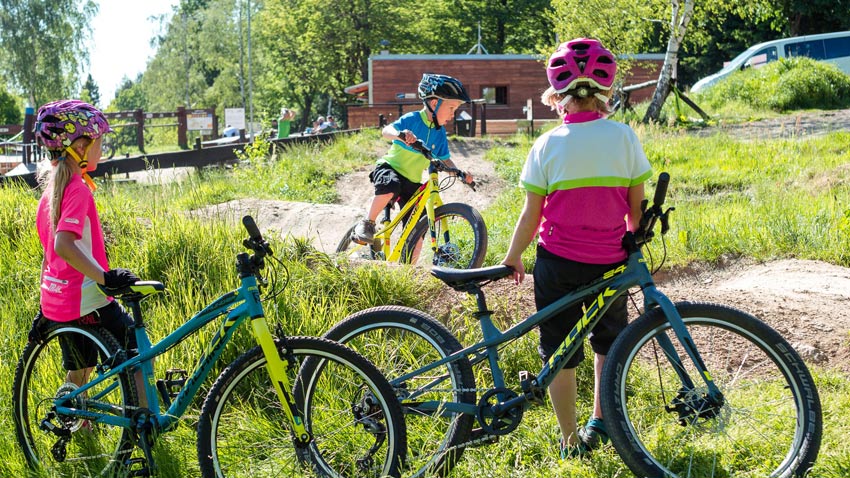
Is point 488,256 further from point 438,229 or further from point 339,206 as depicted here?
point 339,206

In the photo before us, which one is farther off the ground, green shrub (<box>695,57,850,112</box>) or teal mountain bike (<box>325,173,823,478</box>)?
green shrub (<box>695,57,850,112</box>)

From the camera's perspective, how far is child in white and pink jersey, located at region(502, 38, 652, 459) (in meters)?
3.78

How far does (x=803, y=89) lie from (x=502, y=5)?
35375 mm

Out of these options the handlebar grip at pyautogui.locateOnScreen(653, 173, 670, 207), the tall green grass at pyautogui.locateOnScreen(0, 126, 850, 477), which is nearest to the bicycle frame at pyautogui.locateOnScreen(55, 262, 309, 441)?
the tall green grass at pyautogui.locateOnScreen(0, 126, 850, 477)

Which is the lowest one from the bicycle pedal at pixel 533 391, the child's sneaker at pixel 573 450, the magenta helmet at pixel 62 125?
the child's sneaker at pixel 573 450

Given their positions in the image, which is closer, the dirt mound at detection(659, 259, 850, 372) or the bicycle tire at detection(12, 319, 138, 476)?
the bicycle tire at detection(12, 319, 138, 476)

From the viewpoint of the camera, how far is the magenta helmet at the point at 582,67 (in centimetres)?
379

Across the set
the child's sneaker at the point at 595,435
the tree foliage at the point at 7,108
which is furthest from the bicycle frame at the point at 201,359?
the tree foliage at the point at 7,108

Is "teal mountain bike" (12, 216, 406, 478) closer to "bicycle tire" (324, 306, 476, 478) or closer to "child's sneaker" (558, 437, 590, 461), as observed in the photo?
"bicycle tire" (324, 306, 476, 478)

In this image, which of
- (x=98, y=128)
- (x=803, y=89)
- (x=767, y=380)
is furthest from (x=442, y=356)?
(x=803, y=89)

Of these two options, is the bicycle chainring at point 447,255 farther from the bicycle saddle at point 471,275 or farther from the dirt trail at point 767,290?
the bicycle saddle at point 471,275

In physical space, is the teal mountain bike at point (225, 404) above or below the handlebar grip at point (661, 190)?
below

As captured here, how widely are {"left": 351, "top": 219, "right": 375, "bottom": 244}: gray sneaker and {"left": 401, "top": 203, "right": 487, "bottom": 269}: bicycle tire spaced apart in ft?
1.02

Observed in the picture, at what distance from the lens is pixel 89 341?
4336 mm
